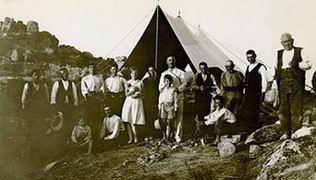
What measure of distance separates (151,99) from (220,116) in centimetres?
42

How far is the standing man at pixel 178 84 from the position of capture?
3.79 m

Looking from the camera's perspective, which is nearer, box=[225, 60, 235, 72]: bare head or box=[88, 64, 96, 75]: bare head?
box=[225, 60, 235, 72]: bare head

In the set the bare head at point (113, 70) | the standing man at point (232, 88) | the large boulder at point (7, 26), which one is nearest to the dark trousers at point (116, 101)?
the bare head at point (113, 70)

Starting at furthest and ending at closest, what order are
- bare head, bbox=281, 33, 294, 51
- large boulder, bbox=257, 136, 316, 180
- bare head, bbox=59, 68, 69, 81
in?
bare head, bbox=59, 68, 69, 81 < bare head, bbox=281, 33, 294, 51 < large boulder, bbox=257, 136, 316, 180

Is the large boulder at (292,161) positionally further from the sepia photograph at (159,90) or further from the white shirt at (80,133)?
the white shirt at (80,133)

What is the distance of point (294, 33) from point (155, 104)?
928 mm

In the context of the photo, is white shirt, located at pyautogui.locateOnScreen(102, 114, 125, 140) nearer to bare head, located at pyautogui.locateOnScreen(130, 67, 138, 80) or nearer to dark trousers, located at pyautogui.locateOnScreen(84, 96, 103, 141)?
dark trousers, located at pyautogui.locateOnScreen(84, 96, 103, 141)

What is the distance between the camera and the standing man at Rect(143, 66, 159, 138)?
380cm

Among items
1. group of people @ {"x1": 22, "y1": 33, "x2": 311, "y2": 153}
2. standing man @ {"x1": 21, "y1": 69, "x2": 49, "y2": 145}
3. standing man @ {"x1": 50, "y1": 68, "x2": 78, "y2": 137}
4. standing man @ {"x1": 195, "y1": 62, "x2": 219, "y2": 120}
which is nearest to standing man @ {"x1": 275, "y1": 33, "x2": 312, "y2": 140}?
group of people @ {"x1": 22, "y1": 33, "x2": 311, "y2": 153}

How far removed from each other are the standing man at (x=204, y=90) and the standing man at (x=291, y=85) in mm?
389

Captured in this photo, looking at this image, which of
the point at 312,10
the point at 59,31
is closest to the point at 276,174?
the point at 312,10

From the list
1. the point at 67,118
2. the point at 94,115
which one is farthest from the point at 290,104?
the point at 67,118

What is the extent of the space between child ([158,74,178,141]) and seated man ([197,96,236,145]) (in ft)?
0.57

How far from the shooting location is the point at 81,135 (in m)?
3.83
